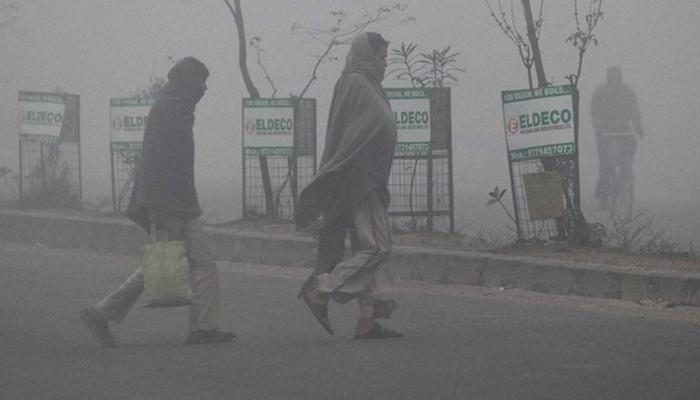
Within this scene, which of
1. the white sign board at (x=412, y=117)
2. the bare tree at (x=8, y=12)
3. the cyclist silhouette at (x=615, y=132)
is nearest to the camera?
the white sign board at (x=412, y=117)

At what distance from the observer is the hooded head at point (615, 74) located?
19.1 metres

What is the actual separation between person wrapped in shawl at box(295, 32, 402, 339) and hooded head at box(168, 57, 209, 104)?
843 mm

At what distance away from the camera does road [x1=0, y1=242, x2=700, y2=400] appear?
7660mm

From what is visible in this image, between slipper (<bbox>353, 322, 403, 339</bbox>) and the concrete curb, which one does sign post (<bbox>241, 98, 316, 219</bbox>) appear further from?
slipper (<bbox>353, 322, 403, 339</bbox>)

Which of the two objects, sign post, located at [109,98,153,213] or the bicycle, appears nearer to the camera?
sign post, located at [109,98,153,213]

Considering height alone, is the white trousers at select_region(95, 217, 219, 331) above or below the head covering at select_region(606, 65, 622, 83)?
below

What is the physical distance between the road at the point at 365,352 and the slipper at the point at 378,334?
3.4 inches

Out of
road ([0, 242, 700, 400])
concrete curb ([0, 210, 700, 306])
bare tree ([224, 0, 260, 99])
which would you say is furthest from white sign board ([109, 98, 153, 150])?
road ([0, 242, 700, 400])

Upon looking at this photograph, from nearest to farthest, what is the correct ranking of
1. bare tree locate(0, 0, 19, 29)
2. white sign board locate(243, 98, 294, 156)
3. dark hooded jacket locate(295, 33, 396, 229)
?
dark hooded jacket locate(295, 33, 396, 229), white sign board locate(243, 98, 294, 156), bare tree locate(0, 0, 19, 29)

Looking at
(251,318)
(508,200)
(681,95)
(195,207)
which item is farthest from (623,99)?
(195,207)

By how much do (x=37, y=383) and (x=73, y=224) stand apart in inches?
384

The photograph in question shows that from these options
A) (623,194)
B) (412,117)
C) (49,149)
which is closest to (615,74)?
(623,194)

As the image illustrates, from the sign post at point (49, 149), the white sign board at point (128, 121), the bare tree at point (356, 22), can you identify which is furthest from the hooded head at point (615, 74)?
the sign post at point (49, 149)

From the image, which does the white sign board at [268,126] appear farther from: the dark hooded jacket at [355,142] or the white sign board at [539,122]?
the dark hooded jacket at [355,142]
